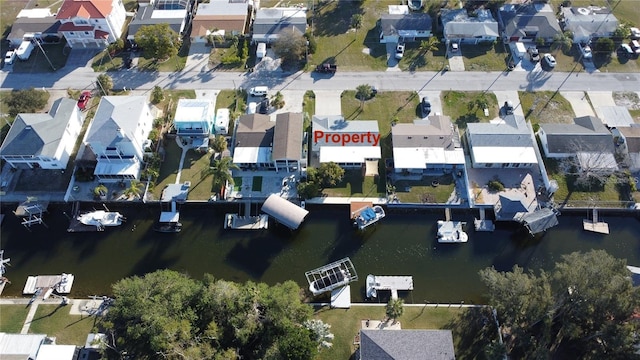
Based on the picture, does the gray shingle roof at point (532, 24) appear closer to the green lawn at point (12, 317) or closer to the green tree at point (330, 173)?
the green tree at point (330, 173)

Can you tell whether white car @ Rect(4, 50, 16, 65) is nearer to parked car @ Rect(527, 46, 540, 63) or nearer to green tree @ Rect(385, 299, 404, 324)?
green tree @ Rect(385, 299, 404, 324)

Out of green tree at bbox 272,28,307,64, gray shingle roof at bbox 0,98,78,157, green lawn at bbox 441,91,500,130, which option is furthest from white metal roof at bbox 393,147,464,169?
gray shingle roof at bbox 0,98,78,157

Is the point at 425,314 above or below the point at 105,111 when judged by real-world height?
below

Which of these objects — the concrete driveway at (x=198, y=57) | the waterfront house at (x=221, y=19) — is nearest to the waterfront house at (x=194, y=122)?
the concrete driveway at (x=198, y=57)

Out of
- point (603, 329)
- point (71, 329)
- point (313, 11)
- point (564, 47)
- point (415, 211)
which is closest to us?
point (603, 329)

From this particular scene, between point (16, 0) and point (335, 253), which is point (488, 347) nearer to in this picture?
point (335, 253)

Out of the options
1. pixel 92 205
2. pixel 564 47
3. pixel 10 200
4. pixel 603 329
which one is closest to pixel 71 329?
pixel 92 205
